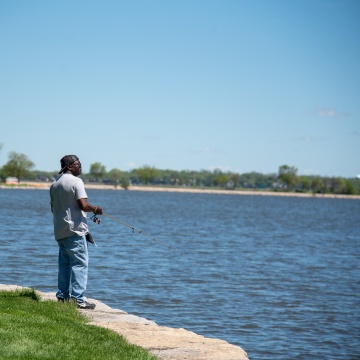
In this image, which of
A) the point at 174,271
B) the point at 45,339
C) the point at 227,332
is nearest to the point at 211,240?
the point at 174,271

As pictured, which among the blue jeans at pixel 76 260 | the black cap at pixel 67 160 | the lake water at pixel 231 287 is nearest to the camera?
the blue jeans at pixel 76 260

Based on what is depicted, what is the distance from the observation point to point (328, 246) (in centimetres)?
3756

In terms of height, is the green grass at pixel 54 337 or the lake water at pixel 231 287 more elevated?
the green grass at pixel 54 337

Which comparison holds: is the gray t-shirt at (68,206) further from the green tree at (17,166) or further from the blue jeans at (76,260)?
the green tree at (17,166)

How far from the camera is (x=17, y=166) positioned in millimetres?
186000

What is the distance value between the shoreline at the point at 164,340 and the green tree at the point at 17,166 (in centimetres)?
17661

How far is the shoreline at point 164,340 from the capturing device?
8461 millimetres

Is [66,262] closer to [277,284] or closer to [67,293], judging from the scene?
[67,293]

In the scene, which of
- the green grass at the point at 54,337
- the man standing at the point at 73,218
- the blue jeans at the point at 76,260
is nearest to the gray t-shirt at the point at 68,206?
the man standing at the point at 73,218

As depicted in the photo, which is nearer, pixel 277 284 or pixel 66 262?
pixel 66 262

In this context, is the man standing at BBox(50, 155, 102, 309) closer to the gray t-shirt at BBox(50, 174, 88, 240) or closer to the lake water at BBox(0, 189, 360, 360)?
the gray t-shirt at BBox(50, 174, 88, 240)

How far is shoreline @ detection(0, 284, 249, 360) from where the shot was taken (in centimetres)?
846

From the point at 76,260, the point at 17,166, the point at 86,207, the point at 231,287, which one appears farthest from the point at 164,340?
the point at 17,166

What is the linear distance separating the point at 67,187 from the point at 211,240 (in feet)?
89.2
